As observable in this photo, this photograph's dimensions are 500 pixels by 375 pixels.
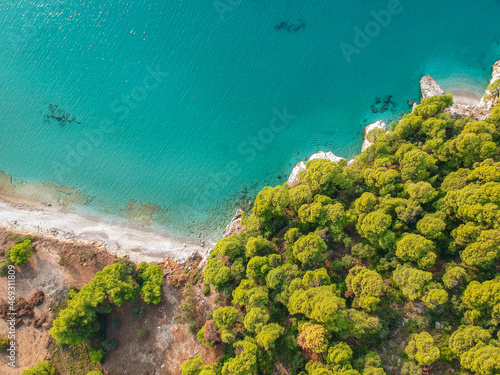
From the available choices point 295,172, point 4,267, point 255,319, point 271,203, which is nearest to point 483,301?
point 255,319

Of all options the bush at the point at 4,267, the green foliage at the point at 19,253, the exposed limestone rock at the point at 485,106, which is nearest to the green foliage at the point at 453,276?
the exposed limestone rock at the point at 485,106

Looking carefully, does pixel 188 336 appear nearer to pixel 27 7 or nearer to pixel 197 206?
pixel 197 206

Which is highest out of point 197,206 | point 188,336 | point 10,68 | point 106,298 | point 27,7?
point 27,7

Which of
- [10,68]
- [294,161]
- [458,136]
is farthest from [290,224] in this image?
[10,68]

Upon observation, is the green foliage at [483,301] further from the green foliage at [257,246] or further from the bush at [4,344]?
the bush at [4,344]

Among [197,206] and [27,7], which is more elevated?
[27,7]

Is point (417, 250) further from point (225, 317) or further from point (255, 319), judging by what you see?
point (225, 317)

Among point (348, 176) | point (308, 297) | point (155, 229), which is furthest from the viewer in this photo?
point (155, 229)
